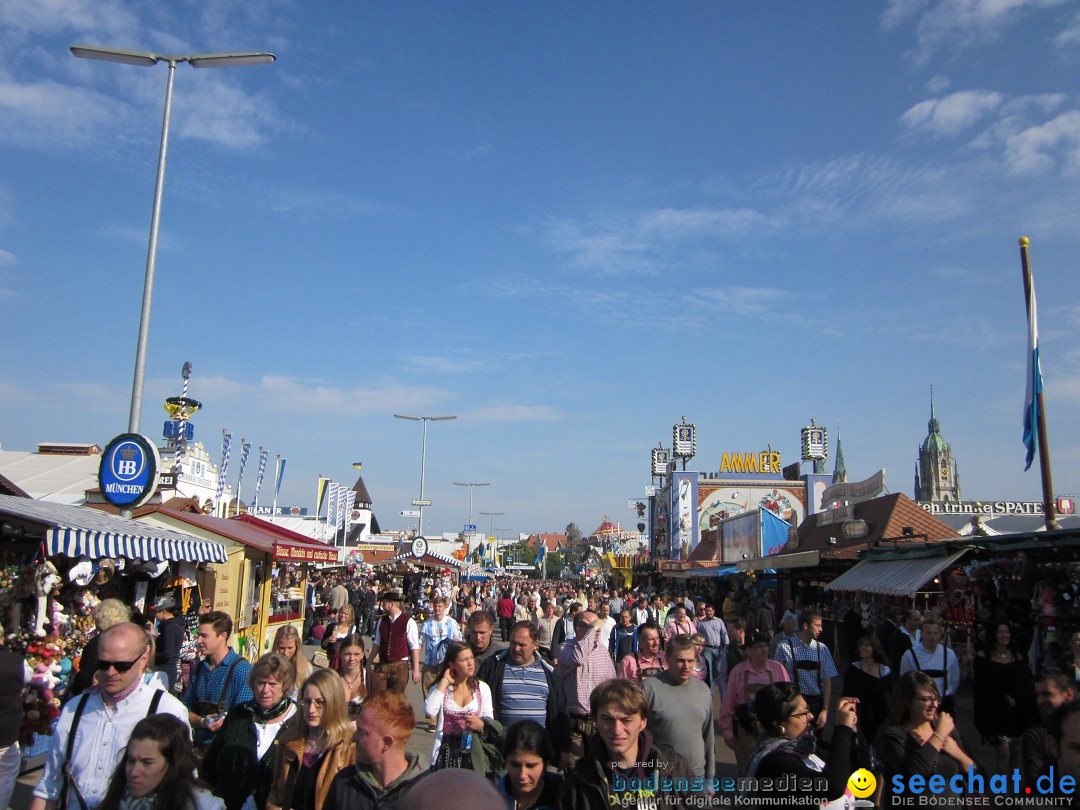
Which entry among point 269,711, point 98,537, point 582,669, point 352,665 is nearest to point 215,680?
point 269,711

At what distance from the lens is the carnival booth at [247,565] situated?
15.4 m

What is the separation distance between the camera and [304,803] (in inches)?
156

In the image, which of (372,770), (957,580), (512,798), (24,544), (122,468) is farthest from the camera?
(957,580)

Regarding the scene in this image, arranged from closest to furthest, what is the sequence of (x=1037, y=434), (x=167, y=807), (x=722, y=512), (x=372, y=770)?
(x=167, y=807), (x=372, y=770), (x=1037, y=434), (x=722, y=512)

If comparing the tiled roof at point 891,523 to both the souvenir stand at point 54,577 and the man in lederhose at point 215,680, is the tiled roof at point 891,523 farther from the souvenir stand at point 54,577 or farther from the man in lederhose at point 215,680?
the man in lederhose at point 215,680

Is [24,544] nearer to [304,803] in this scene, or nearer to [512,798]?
[304,803]

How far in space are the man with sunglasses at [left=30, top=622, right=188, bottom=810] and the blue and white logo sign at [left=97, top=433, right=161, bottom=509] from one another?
8.23 meters

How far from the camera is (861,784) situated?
4.47 m

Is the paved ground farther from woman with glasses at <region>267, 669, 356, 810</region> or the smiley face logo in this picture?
woman with glasses at <region>267, 669, 356, 810</region>

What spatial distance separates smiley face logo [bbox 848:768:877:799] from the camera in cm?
434

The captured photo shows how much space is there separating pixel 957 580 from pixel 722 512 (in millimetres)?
56328

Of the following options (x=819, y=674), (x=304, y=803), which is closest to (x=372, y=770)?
(x=304, y=803)

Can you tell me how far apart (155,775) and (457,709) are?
7.34ft

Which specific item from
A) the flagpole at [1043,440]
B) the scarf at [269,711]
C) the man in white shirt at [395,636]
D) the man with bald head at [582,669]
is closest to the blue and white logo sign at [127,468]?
the man in white shirt at [395,636]
